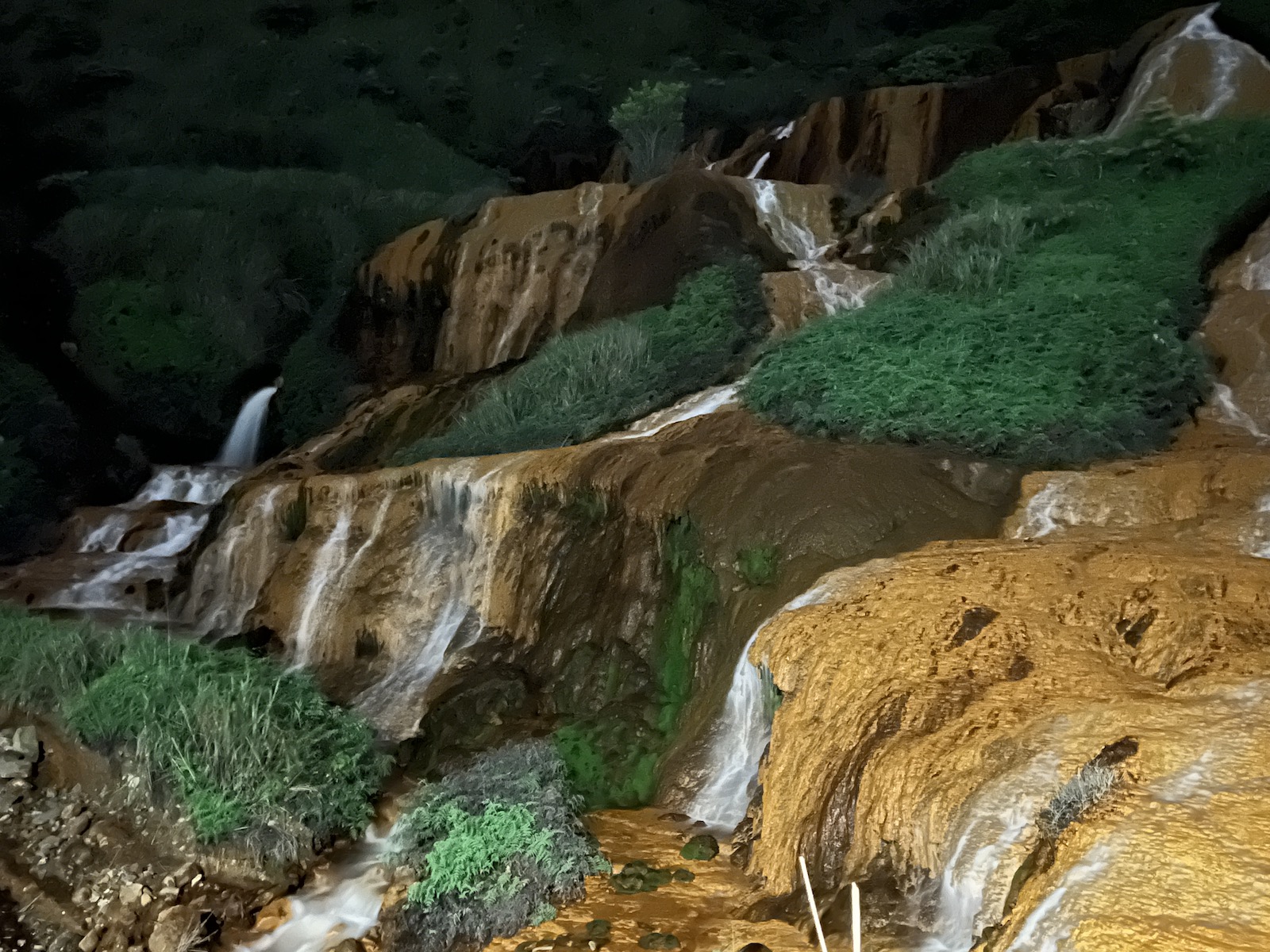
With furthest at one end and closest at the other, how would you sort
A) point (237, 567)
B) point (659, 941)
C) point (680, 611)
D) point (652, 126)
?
point (652, 126)
point (237, 567)
point (680, 611)
point (659, 941)

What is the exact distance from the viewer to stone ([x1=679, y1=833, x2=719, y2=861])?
15.7ft

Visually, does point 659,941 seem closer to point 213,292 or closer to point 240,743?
point 240,743

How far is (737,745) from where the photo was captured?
5.37m

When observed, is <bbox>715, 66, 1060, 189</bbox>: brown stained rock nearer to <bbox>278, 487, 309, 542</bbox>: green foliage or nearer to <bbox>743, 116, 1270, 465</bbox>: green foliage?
<bbox>743, 116, 1270, 465</bbox>: green foliage

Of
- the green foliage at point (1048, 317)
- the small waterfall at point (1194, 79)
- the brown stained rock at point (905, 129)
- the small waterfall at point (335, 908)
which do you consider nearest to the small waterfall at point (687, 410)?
the green foliage at point (1048, 317)

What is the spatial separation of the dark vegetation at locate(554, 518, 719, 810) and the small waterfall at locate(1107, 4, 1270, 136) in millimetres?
9148

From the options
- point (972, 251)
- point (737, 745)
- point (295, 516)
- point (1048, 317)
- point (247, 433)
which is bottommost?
point (737, 745)

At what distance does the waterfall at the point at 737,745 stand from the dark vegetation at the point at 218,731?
2.02 m

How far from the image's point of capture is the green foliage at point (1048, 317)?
708 centimetres

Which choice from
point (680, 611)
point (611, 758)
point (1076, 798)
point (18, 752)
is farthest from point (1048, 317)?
point (18, 752)

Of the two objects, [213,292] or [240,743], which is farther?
[213,292]

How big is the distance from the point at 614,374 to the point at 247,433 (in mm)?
7574

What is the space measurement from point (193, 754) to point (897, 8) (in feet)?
75.0

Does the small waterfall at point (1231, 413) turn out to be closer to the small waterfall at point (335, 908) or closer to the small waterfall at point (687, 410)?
the small waterfall at point (687, 410)
